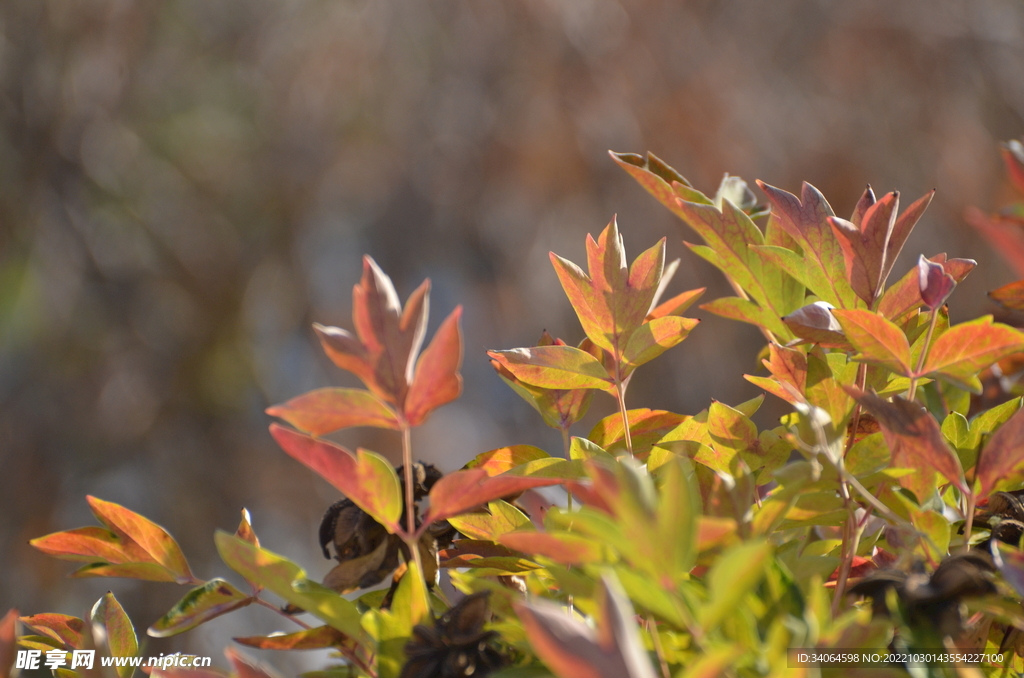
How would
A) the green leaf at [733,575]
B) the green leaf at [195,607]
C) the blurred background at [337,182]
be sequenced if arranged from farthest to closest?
the blurred background at [337,182]
the green leaf at [195,607]
the green leaf at [733,575]

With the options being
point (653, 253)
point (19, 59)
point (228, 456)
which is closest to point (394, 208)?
point (228, 456)

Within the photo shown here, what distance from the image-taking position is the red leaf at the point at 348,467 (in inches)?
8.6

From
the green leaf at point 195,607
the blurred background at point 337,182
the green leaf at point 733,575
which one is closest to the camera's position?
the green leaf at point 733,575

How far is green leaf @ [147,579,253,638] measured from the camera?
0.26m

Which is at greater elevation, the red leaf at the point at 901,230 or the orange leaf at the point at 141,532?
the red leaf at the point at 901,230

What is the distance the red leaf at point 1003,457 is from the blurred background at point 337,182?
1.89 metres

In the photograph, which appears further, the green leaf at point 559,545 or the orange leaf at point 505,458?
the orange leaf at point 505,458

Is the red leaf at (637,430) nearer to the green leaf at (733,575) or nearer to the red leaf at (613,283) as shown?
the red leaf at (613,283)

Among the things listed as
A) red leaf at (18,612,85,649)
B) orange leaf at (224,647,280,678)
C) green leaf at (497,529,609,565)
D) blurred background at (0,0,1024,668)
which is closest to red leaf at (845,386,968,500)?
green leaf at (497,529,609,565)

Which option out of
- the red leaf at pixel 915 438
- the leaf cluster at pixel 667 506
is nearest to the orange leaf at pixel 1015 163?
the leaf cluster at pixel 667 506

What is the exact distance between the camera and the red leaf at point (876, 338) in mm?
240

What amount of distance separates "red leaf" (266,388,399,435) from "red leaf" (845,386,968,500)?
0.50ft

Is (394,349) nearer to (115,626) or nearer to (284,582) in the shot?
(284,582)

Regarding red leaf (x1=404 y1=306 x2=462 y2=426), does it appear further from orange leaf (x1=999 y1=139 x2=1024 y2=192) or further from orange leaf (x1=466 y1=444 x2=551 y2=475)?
orange leaf (x1=999 y1=139 x2=1024 y2=192)
